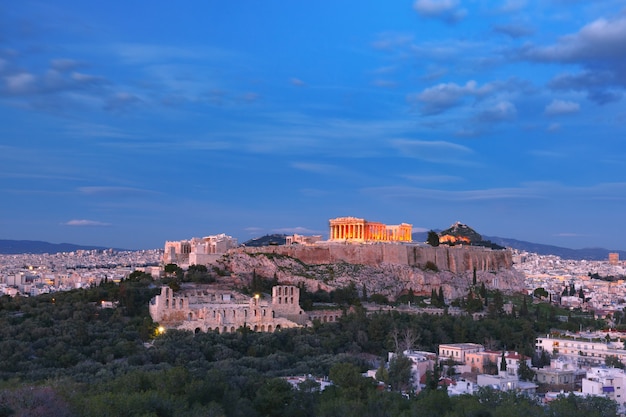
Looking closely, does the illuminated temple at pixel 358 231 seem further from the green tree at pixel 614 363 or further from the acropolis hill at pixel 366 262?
the green tree at pixel 614 363

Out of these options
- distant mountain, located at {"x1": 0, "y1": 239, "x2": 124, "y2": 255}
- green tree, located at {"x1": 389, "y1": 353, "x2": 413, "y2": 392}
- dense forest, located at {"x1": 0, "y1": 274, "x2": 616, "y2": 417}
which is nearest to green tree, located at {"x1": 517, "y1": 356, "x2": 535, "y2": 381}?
green tree, located at {"x1": 389, "y1": 353, "x2": 413, "y2": 392}

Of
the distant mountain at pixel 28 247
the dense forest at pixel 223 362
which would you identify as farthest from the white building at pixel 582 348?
the distant mountain at pixel 28 247

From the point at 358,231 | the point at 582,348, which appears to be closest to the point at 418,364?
the point at 582,348

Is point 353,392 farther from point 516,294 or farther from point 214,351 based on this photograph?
point 516,294

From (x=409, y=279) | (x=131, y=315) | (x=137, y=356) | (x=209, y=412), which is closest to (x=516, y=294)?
(x=409, y=279)

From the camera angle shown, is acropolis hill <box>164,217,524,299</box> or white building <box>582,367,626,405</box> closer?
white building <box>582,367,626,405</box>

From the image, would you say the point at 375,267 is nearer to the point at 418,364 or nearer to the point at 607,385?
the point at 418,364

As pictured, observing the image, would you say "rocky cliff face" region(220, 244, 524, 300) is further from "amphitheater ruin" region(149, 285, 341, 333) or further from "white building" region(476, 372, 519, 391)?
"white building" region(476, 372, 519, 391)
